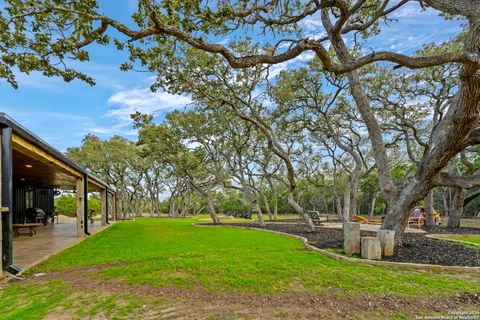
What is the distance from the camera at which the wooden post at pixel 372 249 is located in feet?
19.9

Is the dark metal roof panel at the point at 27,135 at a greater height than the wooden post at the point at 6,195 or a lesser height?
greater

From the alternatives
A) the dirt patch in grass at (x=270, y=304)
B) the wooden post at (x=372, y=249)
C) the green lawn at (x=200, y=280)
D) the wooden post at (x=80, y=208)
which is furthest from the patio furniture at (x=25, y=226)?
the wooden post at (x=372, y=249)

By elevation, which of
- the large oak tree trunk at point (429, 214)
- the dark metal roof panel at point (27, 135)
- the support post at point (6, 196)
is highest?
the dark metal roof panel at point (27, 135)

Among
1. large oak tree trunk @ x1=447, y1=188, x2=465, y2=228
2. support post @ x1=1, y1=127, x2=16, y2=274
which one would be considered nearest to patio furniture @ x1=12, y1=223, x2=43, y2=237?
support post @ x1=1, y1=127, x2=16, y2=274

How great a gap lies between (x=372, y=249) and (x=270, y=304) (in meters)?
3.52

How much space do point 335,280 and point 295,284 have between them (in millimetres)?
721

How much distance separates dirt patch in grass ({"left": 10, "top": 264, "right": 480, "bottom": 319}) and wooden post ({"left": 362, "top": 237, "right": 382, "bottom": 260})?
2.13 m

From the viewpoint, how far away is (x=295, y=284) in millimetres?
4371

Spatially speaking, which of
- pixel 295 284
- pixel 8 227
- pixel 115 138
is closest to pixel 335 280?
pixel 295 284

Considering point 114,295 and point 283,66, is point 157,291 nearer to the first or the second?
point 114,295

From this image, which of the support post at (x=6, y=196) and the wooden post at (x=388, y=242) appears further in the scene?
the wooden post at (x=388, y=242)

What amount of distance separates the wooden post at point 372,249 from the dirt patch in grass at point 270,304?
7.00 feet

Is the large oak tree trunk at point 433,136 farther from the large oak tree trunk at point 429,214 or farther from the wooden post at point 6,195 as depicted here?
the large oak tree trunk at point 429,214

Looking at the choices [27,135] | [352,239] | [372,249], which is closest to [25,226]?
[27,135]
